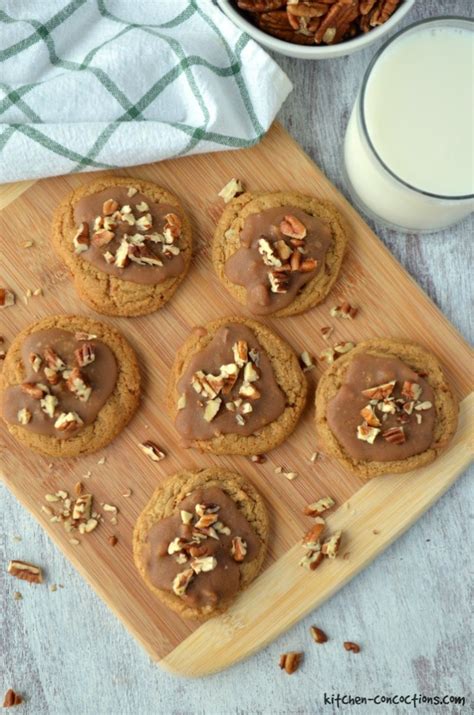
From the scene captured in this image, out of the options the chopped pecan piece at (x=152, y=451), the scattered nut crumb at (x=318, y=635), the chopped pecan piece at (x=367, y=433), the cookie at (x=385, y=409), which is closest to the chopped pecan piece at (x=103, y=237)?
the chopped pecan piece at (x=152, y=451)

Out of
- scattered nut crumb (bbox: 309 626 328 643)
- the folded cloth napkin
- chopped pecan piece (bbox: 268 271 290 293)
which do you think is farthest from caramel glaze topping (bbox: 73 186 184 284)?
scattered nut crumb (bbox: 309 626 328 643)

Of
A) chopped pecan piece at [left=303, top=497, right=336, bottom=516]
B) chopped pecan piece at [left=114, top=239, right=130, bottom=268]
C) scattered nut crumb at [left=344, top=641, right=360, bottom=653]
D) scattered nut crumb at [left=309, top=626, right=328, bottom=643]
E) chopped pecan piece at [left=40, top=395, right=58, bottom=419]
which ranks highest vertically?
chopped pecan piece at [left=114, top=239, right=130, bottom=268]

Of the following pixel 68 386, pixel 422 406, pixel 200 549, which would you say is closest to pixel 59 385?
pixel 68 386

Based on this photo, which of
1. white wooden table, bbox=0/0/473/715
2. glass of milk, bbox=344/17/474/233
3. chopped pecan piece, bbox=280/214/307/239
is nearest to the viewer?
glass of milk, bbox=344/17/474/233

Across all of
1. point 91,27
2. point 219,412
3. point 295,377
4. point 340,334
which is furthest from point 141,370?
point 91,27

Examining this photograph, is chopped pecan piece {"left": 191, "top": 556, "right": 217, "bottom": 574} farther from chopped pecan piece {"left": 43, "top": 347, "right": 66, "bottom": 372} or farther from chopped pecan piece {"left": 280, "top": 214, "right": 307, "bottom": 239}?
chopped pecan piece {"left": 280, "top": 214, "right": 307, "bottom": 239}

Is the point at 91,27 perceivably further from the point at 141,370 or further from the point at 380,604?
the point at 380,604
